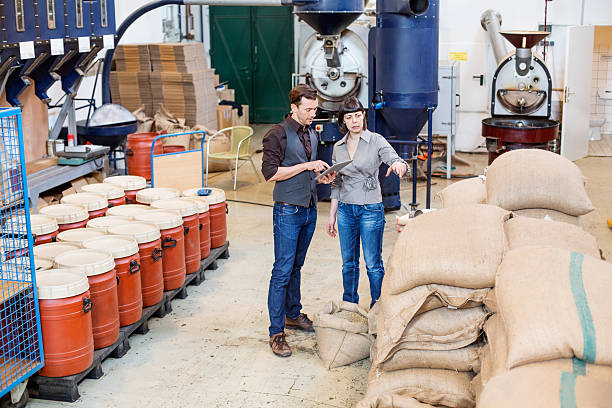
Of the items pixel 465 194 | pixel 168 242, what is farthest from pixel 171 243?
pixel 465 194

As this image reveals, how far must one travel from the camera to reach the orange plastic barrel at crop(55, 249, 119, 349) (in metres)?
4.68

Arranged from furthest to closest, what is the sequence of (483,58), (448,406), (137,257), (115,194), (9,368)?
1. (483,58)
2. (115,194)
3. (137,257)
4. (9,368)
5. (448,406)

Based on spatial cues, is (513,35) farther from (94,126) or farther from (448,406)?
(448,406)

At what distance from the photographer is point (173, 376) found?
15.9 feet

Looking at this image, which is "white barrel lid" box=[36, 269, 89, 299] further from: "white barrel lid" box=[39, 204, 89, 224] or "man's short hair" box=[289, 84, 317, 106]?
"man's short hair" box=[289, 84, 317, 106]

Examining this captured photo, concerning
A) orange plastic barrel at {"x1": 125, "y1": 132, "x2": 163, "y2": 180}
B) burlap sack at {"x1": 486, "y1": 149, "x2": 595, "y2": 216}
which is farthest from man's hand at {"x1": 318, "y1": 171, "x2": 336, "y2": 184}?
orange plastic barrel at {"x1": 125, "y1": 132, "x2": 163, "y2": 180}

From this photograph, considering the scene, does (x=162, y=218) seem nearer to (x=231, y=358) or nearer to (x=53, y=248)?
(x=53, y=248)

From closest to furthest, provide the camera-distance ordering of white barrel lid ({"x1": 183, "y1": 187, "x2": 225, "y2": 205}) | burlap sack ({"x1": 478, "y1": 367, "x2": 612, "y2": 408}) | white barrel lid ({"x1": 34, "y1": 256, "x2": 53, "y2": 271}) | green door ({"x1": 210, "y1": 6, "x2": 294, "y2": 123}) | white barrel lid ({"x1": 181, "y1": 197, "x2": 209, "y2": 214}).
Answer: burlap sack ({"x1": 478, "y1": 367, "x2": 612, "y2": 408})
white barrel lid ({"x1": 34, "y1": 256, "x2": 53, "y2": 271})
white barrel lid ({"x1": 181, "y1": 197, "x2": 209, "y2": 214})
white barrel lid ({"x1": 183, "y1": 187, "x2": 225, "y2": 205})
green door ({"x1": 210, "y1": 6, "x2": 294, "y2": 123})

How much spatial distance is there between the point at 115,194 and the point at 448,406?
3.60 metres

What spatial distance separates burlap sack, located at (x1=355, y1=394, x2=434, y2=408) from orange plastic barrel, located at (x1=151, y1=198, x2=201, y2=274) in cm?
257

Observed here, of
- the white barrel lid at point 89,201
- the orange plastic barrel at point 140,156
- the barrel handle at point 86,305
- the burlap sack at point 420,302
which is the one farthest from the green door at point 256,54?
the burlap sack at point 420,302

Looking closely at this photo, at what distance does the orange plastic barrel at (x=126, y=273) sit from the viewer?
5.02 meters

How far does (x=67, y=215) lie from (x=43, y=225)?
294 millimetres

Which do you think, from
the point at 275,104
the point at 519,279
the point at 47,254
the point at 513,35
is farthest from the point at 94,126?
the point at 275,104
